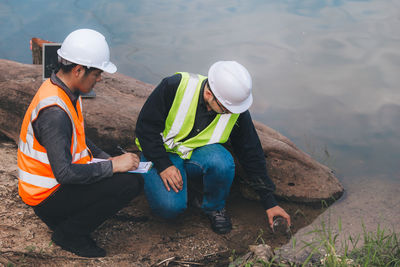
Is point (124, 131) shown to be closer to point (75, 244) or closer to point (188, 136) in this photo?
point (188, 136)

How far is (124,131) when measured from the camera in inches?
150

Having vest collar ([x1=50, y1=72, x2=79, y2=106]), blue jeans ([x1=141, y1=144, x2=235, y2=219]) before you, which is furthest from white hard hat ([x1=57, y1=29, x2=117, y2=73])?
blue jeans ([x1=141, y1=144, x2=235, y2=219])

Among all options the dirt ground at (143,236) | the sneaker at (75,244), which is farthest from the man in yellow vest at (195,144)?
the sneaker at (75,244)

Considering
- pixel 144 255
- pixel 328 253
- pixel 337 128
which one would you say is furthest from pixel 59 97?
A: pixel 337 128

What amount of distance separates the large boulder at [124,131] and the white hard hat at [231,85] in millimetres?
896

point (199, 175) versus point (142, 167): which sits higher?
point (142, 167)

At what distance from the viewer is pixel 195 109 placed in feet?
10.1

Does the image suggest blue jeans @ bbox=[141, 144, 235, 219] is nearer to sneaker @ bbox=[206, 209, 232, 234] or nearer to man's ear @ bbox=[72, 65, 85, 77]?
sneaker @ bbox=[206, 209, 232, 234]

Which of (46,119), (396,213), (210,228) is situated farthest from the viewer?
(396,213)

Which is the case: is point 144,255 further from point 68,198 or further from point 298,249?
point 298,249

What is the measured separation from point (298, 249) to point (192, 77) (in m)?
1.40

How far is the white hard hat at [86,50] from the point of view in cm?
257

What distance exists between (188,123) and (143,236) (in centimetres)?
87

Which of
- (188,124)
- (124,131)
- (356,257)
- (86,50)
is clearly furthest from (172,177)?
(356,257)
